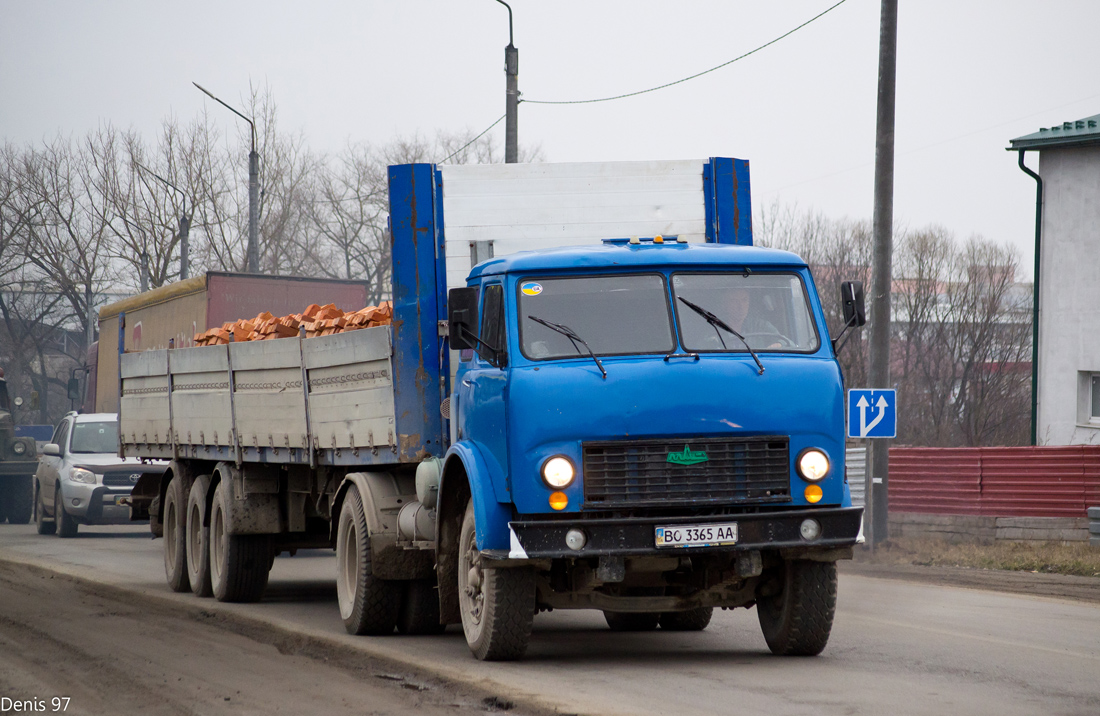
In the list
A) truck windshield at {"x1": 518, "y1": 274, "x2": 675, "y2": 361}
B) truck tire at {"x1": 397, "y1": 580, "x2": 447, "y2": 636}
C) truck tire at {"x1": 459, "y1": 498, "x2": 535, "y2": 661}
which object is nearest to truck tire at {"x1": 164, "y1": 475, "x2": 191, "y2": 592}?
truck tire at {"x1": 397, "y1": 580, "x2": 447, "y2": 636}

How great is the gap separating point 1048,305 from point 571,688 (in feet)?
68.4

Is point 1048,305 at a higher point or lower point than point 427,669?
higher

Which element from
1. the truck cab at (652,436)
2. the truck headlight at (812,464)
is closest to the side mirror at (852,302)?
the truck cab at (652,436)

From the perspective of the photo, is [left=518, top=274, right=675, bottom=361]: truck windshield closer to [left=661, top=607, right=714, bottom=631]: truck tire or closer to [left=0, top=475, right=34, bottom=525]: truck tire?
[left=661, top=607, right=714, bottom=631]: truck tire

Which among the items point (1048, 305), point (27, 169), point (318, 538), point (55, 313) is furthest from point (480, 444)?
point (55, 313)

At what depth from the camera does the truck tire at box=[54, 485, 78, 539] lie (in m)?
23.0

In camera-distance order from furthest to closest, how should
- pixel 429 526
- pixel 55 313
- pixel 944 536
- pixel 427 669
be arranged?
pixel 55 313 → pixel 944 536 → pixel 429 526 → pixel 427 669

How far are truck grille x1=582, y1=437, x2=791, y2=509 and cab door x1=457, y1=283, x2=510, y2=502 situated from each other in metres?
0.55

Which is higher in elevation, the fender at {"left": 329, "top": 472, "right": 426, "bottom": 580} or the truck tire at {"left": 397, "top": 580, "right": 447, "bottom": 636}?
the fender at {"left": 329, "top": 472, "right": 426, "bottom": 580}

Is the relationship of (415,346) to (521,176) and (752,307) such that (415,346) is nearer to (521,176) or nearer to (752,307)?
(521,176)

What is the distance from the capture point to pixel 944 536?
2155 centimetres

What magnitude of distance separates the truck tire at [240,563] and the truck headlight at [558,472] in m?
5.98

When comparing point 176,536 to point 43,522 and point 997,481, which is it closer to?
point 43,522

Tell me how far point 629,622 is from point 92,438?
49.6ft
